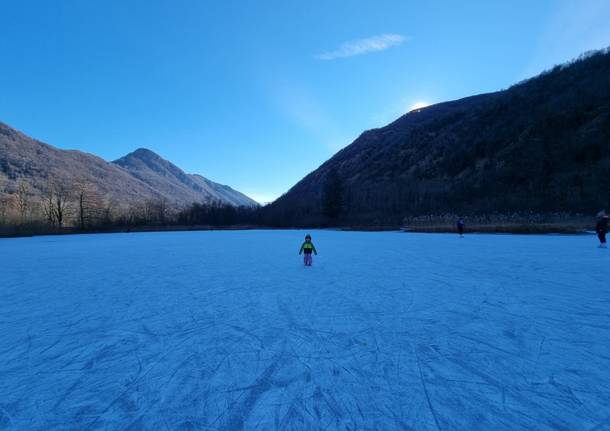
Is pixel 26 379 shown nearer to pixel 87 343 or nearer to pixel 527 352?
pixel 87 343

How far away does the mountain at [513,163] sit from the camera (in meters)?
32.0

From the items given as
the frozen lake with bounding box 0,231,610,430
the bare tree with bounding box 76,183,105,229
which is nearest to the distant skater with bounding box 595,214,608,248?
the frozen lake with bounding box 0,231,610,430

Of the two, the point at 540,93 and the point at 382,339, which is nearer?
the point at 382,339

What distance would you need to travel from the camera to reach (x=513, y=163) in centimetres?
4291

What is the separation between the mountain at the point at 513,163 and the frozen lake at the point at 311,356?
29.9m

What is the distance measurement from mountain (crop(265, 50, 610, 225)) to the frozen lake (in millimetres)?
29904

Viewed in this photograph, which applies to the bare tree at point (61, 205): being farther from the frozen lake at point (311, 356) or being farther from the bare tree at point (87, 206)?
the frozen lake at point (311, 356)

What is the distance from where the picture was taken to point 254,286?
5754 millimetres

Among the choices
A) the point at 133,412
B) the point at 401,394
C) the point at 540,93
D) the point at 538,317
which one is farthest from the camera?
the point at 540,93

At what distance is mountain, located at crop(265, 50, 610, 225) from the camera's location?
32.0 metres

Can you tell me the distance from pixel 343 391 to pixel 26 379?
289 cm

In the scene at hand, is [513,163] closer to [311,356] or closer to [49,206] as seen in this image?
[311,356]

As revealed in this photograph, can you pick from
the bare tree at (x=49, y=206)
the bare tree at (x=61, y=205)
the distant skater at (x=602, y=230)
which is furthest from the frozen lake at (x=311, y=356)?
the bare tree at (x=49, y=206)

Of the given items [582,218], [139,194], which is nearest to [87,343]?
→ [582,218]
